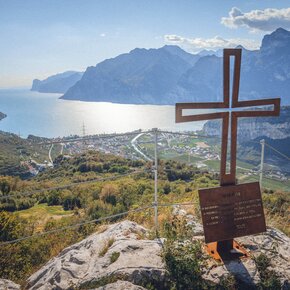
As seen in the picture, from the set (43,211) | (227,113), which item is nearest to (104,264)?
(227,113)

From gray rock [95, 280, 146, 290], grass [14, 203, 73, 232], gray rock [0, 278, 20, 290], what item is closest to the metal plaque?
gray rock [95, 280, 146, 290]

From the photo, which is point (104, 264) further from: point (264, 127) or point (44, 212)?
point (264, 127)

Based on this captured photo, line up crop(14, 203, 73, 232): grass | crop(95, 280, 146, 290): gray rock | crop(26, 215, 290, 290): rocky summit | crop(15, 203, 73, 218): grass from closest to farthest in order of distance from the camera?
1. crop(95, 280, 146, 290): gray rock
2. crop(26, 215, 290, 290): rocky summit
3. crop(14, 203, 73, 232): grass
4. crop(15, 203, 73, 218): grass

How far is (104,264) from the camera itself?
384cm

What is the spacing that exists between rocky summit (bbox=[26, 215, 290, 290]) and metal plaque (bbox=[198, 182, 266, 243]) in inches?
13.4

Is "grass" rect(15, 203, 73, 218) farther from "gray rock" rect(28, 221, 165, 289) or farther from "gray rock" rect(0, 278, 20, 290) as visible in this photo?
"gray rock" rect(0, 278, 20, 290)

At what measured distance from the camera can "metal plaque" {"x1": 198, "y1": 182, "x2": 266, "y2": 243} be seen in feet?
13.6

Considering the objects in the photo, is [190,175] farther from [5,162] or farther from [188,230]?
[5,162]

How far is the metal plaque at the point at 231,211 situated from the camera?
13.6 feet

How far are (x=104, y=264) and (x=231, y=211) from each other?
186 centimetres

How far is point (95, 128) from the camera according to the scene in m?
110

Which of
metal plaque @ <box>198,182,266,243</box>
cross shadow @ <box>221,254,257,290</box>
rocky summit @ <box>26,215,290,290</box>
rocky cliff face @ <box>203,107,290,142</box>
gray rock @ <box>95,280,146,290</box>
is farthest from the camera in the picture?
rocky cliff face @ <box>203,107,290,142</box>

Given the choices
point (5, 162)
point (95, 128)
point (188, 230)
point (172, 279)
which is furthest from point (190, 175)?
point (95, 128)

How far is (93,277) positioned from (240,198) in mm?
2248
